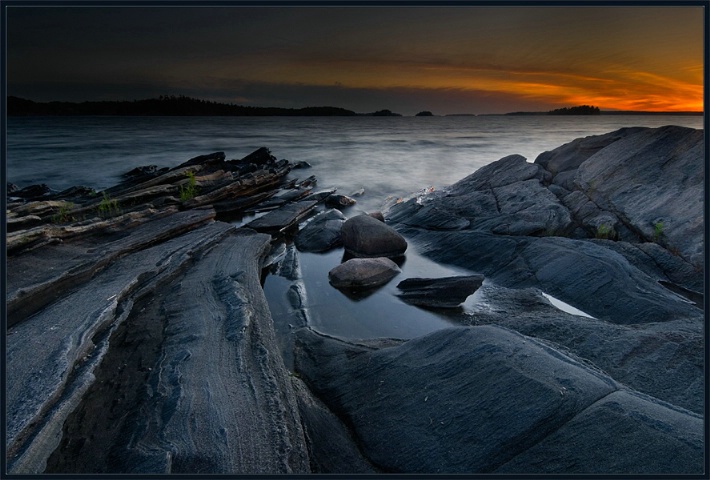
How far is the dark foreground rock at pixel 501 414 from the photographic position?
309 cm

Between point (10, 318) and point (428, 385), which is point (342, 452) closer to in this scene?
point (428, 385)

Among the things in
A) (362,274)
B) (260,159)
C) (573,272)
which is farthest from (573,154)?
(260,159)

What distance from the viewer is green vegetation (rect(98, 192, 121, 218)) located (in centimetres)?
977

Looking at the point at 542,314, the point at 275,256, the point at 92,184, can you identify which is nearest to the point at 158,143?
the point at 92,184

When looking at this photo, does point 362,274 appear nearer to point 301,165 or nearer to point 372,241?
point 372,241

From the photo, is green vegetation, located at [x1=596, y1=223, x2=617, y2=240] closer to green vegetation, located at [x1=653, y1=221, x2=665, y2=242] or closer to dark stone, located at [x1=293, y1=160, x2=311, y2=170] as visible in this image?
green vegetation, located at [x1=653, y1=221, x2=665, y2=242]

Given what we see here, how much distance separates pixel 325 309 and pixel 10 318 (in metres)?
4.49

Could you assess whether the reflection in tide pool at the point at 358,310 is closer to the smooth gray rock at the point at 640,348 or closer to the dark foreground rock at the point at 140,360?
the dark foreground rock at the point at 140,360

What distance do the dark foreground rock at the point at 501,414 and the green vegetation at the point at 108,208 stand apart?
7325mm

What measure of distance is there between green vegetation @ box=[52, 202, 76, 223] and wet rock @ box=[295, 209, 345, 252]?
5.17 meters

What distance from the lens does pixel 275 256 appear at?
1070 cm

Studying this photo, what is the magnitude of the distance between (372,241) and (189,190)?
6.30 m

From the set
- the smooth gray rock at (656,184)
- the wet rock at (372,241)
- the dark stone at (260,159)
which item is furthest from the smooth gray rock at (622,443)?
the dark stone at (260,159)

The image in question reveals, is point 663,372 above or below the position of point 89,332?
below
